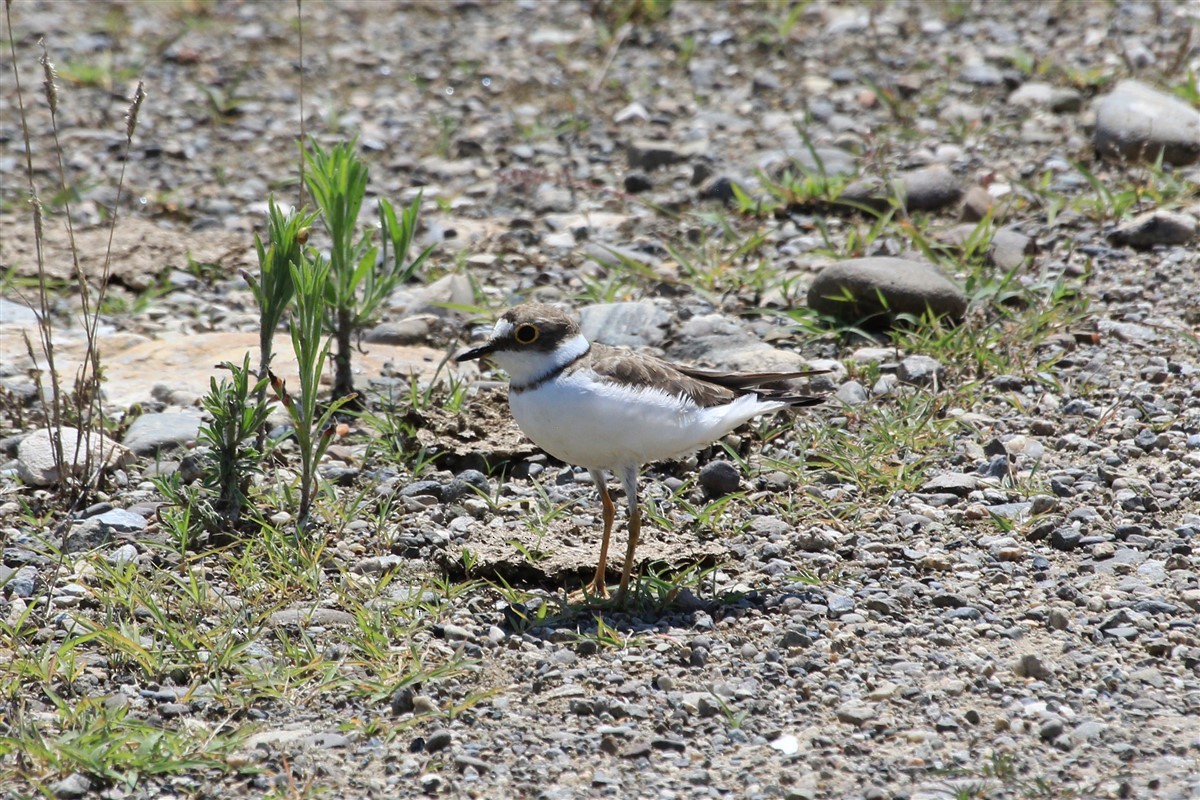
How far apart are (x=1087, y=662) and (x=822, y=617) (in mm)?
860

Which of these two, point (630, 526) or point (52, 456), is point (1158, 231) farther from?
point (52, 456)

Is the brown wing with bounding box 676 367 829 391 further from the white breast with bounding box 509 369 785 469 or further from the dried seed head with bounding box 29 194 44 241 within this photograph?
the dried seed head with bounding box 29 194 44 241

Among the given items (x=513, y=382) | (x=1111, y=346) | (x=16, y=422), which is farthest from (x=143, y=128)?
(x=1111, y=346)

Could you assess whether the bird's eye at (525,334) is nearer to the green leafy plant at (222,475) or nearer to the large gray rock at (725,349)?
the green leafy plant at (222,475)

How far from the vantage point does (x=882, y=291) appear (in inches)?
261

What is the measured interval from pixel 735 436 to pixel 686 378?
41.8 inches

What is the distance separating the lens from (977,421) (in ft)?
19.3

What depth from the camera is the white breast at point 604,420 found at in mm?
4578

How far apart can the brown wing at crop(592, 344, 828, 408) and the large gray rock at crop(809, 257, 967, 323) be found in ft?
5.62

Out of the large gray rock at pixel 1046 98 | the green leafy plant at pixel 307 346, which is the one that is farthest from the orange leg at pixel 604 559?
the large gray rock at pixel 1046 98

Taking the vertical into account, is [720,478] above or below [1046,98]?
below

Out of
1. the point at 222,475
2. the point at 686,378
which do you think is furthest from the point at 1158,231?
the point at 222,475

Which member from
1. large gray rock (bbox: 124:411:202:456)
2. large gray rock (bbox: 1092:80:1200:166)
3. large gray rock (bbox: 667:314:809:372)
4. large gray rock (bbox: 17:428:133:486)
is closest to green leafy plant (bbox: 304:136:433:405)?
large gray rock (bbox: 124:411:202:456)

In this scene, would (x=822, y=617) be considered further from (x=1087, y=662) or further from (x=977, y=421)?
(x=977, y=421)
